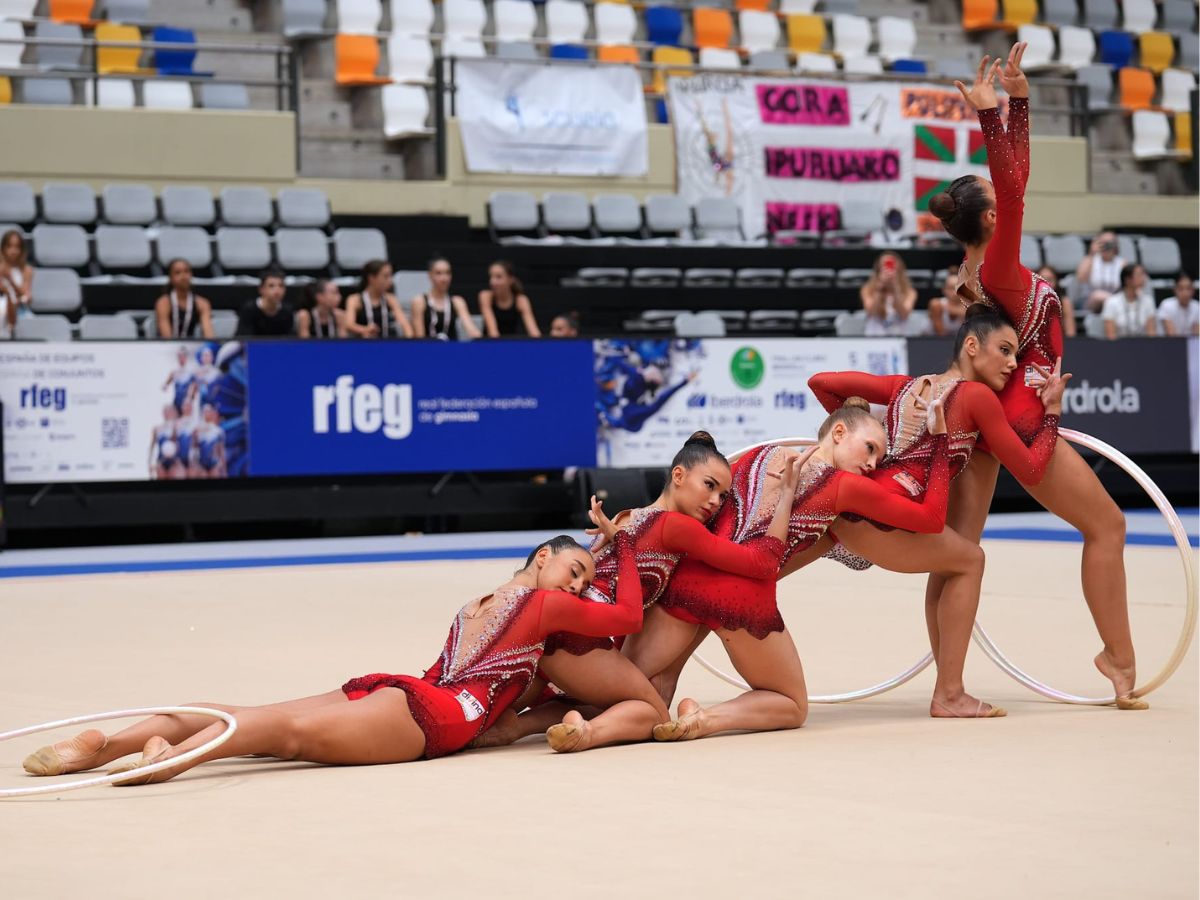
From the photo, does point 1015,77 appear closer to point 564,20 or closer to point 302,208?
point 302,208

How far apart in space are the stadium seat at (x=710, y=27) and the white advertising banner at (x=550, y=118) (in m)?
2.83

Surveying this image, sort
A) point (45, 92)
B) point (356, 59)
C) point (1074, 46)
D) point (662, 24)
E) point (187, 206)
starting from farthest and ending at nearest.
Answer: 1. point (1074, 46)
2. point (662, 24)
3. point (356, 59)
4. point (45, 92)
5. point (187, 206)

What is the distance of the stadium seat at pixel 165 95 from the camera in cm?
1619

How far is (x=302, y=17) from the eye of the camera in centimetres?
1745

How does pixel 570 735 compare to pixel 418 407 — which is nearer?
pixel 570 735

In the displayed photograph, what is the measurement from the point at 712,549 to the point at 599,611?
0.43 meters

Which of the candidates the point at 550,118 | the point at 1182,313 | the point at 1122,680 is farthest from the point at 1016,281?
the point at 550,118

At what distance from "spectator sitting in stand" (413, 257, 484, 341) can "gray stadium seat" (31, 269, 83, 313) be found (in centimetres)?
298

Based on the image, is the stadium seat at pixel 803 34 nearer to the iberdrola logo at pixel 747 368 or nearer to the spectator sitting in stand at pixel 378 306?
the iberdrola logo at pixel 747 368

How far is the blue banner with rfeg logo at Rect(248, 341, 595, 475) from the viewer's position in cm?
1188

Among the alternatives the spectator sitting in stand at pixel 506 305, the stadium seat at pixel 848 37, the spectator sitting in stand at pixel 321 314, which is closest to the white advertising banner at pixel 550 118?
the spectator sitting in stand at pixel 506 305

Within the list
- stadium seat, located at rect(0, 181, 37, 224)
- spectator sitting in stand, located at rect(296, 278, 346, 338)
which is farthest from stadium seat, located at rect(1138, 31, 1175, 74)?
stadium seat, located at rect(0, 181, 37, 224)

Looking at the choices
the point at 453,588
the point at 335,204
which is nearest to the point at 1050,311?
the point at 453,588

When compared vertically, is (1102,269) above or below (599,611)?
above
